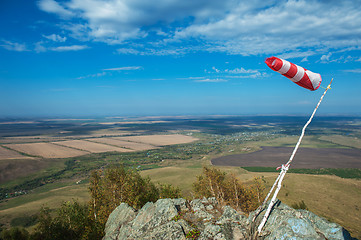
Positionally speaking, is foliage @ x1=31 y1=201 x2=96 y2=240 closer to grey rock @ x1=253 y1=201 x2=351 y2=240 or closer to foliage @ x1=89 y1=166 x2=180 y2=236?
foliage @ x1=89 y1=166 x2=180 y2=236

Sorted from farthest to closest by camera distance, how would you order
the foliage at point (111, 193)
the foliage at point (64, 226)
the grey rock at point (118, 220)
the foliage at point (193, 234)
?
the foliage at point (111, 193), the foliage at point (64, 226), the grey rock at point (118, 220), the foliage at point (193, 234)

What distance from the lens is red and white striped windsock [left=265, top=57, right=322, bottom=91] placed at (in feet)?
35.9

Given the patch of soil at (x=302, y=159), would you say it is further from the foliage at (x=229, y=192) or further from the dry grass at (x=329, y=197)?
the foliage at (x=229, y=192)

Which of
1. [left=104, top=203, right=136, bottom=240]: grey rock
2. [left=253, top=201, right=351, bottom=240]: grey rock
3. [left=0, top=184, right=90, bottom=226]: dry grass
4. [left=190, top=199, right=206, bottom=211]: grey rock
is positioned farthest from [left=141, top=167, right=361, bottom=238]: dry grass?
[left=104, top=203, right=136, bottom=240]: grey rock

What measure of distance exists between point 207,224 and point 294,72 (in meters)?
15.0

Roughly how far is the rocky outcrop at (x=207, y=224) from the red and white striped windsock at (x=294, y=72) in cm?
967

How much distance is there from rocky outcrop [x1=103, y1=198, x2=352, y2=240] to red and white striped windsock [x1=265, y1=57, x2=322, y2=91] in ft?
31.7

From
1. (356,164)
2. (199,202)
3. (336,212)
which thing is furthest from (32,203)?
(356,164)

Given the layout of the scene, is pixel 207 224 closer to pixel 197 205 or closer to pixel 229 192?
pixel 197 205

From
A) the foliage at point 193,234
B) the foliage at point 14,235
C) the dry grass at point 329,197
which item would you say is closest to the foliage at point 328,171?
the dry grass at point 329,197

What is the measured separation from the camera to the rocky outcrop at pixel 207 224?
13.6m

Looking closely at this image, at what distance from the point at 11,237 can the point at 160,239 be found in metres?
25.5

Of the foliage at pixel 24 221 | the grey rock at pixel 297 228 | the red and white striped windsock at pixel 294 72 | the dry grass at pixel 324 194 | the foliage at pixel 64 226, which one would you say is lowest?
the foliage at pixel 24 221

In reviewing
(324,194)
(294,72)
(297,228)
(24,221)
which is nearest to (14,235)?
(24,221)
